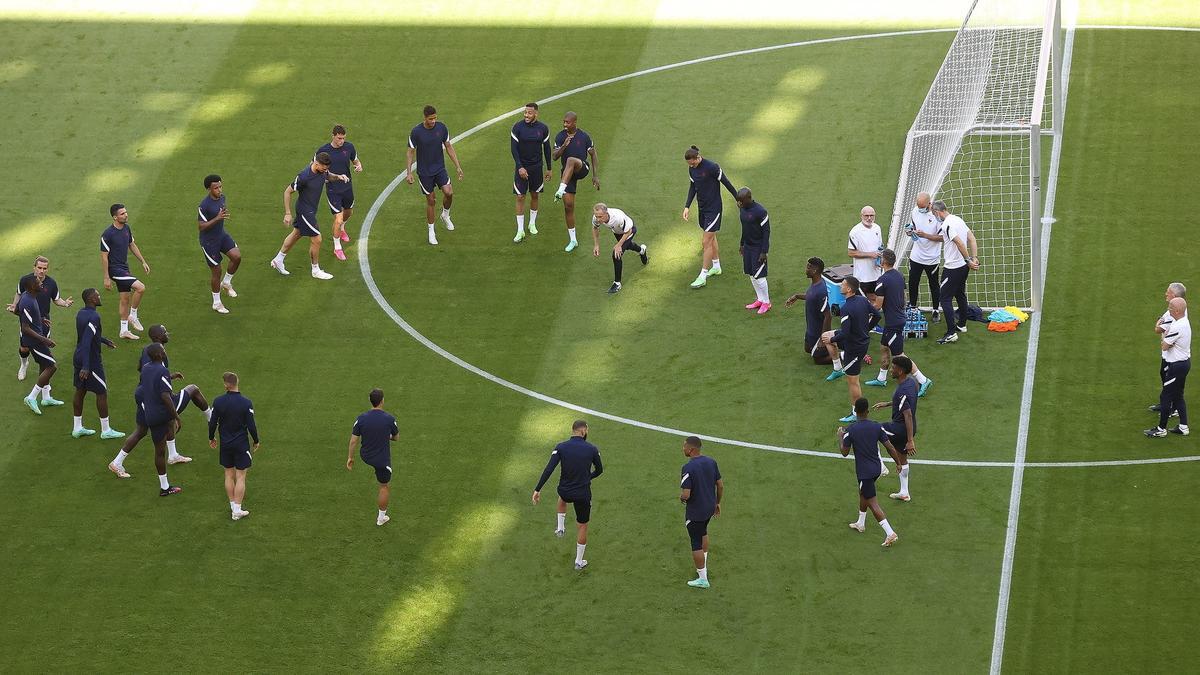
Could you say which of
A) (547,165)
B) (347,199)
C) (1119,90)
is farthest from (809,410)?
(1119,90)

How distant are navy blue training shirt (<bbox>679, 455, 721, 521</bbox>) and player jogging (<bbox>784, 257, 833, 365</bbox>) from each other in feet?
17.3

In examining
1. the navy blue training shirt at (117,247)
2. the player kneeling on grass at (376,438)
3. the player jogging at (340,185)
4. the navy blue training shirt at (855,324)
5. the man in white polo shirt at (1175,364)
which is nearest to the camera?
the player kneeling on grass at (376,438)

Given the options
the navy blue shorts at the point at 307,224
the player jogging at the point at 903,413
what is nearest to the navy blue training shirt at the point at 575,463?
the player jogging at the point at 903,413

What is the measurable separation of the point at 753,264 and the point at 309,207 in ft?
24.4

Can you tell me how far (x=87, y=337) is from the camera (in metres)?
23.6

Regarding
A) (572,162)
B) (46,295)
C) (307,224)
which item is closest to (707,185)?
(572,162)

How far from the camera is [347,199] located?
28219 millimetres

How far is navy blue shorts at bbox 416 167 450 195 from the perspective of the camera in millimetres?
28562

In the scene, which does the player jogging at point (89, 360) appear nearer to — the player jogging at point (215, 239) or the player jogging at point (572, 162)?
the player jogging at point (215, 239)

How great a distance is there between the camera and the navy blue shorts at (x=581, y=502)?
2109 cm

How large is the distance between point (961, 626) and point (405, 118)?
54.7ft

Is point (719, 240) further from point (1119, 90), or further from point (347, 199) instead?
point (1119, 90)

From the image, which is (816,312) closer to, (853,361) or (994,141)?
(853,361)

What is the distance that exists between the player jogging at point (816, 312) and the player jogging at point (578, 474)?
5259mm
